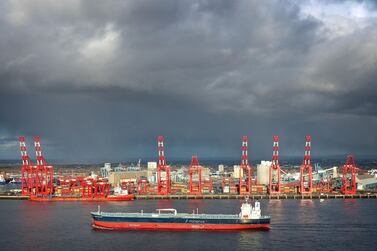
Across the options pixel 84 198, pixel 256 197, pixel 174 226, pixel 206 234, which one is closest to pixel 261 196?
pixel 256 197

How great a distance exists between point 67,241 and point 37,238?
4.72 meters

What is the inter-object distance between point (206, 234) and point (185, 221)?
14.1 ft

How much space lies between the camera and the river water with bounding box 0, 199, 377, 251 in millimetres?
58531

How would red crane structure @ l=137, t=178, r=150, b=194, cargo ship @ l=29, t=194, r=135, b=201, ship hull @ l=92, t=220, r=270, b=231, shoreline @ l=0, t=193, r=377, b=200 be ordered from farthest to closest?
1. red crane structure @ l=137, t=178, r=150, b=194
2. shoreline @ l=0, t=193, r=377, b=200
3. cargo ship @ l=29, t=194, r=135, b=201
4. ship hull @ l=92, t=220, r=270, b=231

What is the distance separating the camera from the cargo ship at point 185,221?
68938mm

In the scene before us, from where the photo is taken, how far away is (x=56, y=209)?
96.2 m

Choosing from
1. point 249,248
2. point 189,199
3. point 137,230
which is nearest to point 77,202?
point 189,199

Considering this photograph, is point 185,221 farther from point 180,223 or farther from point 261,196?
point 261,196

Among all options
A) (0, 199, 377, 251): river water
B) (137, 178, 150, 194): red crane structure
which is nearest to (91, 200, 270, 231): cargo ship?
(0, 199, 377, 251): river water

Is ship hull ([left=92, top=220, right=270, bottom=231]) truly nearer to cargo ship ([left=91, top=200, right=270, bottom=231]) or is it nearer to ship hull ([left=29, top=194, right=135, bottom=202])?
cargo ship ([left=91, top=200, right=270, bottom=231])

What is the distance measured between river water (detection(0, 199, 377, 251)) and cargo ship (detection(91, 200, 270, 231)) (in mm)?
1655

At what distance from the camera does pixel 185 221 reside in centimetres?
6950

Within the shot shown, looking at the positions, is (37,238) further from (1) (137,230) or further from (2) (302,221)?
(2) (302,221)

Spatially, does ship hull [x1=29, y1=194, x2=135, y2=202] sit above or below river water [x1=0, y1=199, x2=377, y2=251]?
above
